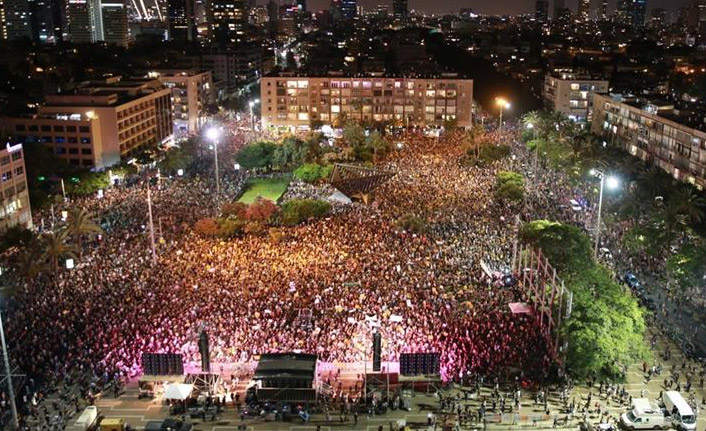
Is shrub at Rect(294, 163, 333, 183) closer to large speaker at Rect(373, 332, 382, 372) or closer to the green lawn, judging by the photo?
the green lawn

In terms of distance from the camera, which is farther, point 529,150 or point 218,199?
point 529,150

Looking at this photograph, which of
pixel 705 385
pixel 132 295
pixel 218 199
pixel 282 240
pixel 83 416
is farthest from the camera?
pixel 218 199

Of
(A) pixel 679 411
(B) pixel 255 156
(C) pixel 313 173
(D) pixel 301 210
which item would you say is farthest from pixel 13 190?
(A) pixel 679 411

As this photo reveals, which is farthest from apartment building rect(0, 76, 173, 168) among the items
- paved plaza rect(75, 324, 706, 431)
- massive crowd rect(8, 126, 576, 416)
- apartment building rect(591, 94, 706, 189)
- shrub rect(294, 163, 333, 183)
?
apartment building rect(591, 94, 706, 189)

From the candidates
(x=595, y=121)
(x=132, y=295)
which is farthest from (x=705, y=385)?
(x=595, y=121)

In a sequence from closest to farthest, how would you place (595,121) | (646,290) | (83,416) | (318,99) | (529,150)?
(83,416)
(646,290)
(529,150)
(595,121)
(318,99)

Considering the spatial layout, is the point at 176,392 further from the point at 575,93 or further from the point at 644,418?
the point at 575,93

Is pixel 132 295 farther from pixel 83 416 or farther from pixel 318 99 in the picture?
pixel 318 99
